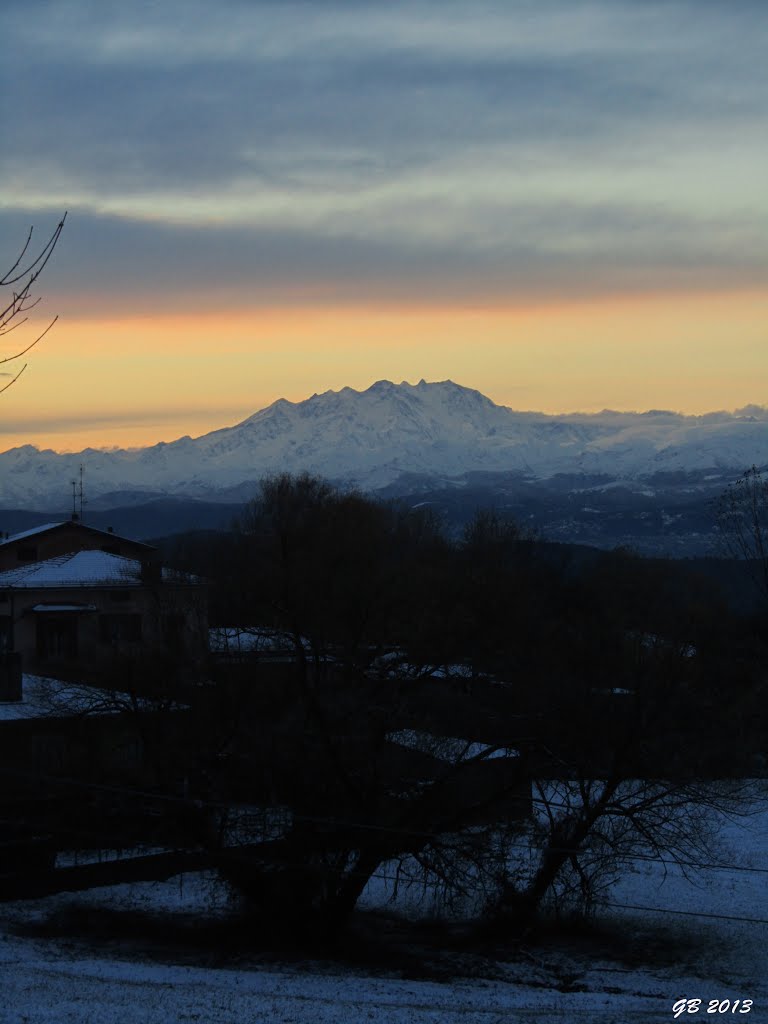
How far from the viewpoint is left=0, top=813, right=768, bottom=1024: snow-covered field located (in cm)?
1695

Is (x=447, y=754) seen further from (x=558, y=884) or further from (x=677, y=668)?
(x=677, y=668)

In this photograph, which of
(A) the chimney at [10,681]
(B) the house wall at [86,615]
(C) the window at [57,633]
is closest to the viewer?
(A) the chimney at [10,681]

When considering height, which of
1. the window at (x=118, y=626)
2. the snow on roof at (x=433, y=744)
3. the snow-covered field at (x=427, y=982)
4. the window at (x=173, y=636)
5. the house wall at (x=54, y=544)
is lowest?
the snow-covered field at (x=427, y=982)

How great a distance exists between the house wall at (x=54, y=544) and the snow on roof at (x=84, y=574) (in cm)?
464

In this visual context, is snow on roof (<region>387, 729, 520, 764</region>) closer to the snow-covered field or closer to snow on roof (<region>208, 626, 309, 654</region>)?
snow on roof (<region>208, 626, 309, 654</region>)

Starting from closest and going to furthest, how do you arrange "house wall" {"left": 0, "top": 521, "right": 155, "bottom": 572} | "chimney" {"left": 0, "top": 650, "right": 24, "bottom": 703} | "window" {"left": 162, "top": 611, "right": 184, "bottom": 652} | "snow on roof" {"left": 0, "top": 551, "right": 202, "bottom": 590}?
"window" {"left": 162, "top": 611, "right": 184, "bottom": 652}
"chimney" {"left": 0, "top": 650, "right": 24, "bottom": 703}
"snow on roof" {"left": 0, "top": 551, "right": 202, "bottom": 590}
"house wall" {"left": 0, "top": 521, "right": 155, "bottom": 572}

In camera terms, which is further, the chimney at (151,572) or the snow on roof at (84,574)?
the snow on roof at (84,574)

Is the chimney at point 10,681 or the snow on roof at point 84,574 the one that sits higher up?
the snow on roof at point 84,574

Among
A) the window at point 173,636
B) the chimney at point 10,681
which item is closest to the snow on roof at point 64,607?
the window at point 173,636

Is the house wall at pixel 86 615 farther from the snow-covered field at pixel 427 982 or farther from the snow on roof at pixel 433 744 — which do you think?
the snow on roof at pixel 433 744

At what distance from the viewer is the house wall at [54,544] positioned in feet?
189

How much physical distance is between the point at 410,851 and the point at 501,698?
753 cm

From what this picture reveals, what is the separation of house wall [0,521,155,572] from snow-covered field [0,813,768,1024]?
32445 mm

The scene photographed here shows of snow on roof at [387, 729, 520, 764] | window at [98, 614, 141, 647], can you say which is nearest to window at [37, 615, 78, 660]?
window at [98, 614, 141, 647]
